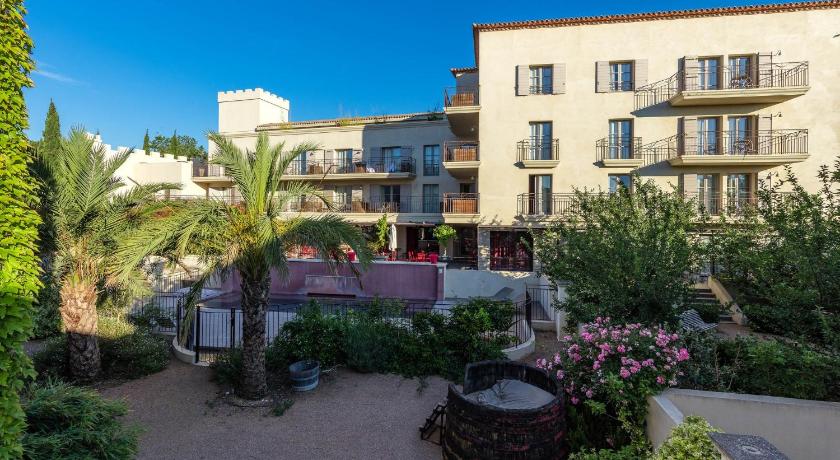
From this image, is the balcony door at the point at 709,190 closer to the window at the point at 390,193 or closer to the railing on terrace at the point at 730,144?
the railing on terrace at the point at 730,144

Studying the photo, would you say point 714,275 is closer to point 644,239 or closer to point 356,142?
point 644,239

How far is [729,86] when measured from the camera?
731 inches

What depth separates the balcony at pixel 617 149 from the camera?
19344 mm

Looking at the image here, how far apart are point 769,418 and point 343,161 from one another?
83.7 feet

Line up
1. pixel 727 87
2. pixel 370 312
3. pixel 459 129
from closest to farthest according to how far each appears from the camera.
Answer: pixel 370 312 → pixel 727 87 → pixel 459 129

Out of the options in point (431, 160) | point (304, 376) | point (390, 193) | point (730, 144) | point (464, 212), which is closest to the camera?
point (304, 376)

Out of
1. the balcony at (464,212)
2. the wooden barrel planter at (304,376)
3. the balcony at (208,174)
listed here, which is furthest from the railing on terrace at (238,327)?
the balcony at (208,174)

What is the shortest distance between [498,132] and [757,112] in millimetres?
11918

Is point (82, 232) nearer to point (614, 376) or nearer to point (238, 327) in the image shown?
point (238, 327)

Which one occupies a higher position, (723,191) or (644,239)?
(723,191)

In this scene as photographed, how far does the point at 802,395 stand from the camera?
493 cm

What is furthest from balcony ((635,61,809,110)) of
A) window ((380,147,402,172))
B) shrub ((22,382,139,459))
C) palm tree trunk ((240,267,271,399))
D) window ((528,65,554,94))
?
shrub ((22,382,139,459))

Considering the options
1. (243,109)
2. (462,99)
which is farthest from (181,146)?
(462,99)

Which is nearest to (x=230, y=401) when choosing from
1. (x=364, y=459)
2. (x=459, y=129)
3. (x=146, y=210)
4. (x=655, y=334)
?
(x=364, y=459)
